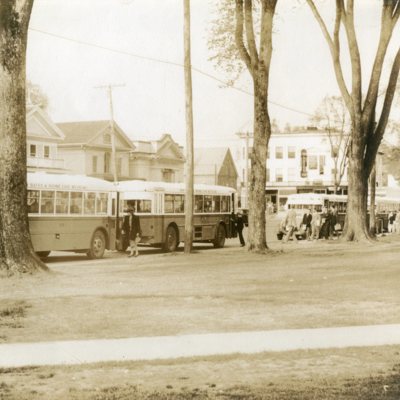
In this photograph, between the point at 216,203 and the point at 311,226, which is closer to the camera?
the point at 216,203

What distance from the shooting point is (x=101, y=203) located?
26484mm

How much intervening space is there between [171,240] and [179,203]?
152 centimetres

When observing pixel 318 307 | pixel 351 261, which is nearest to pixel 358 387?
pixel 318 307

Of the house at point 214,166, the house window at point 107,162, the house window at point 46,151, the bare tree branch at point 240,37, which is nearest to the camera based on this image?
the bare tree branch at point 240,37

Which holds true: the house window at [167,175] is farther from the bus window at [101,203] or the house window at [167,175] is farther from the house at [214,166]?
the bus window at [101,203]

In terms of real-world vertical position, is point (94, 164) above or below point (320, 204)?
above

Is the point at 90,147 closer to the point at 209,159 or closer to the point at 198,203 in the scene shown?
the point at 198,203

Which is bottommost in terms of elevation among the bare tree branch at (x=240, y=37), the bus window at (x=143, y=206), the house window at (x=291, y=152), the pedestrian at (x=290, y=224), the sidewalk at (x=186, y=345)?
the sidewalk at (x=186, y=345)

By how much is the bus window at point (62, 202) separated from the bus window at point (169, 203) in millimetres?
5562

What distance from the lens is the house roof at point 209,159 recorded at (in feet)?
339

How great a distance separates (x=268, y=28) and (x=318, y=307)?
1462cm

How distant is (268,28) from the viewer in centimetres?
2603

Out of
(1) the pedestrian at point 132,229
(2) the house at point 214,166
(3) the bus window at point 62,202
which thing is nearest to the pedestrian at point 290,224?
(1) the pedestrian at point 132,229

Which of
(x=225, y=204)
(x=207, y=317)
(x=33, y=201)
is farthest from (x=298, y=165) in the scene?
(x=207, y=317)
